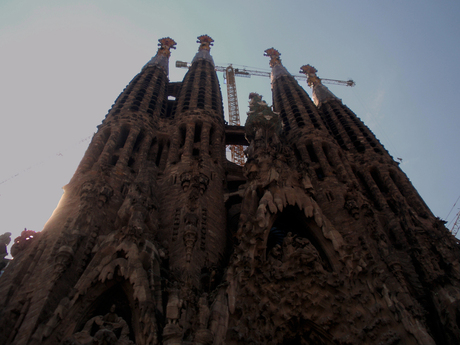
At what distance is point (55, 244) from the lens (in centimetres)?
1238

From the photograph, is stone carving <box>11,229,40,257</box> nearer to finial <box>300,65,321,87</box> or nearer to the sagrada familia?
the sagrada familia

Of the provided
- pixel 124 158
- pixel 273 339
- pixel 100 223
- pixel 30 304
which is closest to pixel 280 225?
pixel 273 339

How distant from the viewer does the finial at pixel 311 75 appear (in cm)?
3922

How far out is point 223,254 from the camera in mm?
14930

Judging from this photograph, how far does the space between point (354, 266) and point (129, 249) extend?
6674mm

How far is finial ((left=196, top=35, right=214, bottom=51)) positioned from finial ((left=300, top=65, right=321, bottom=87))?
9868 mm

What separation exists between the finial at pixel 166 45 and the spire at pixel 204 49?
2.49 metres

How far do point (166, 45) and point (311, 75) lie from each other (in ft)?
47.1

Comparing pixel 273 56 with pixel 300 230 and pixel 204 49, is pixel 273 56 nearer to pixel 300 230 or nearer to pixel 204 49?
pixel 204 49

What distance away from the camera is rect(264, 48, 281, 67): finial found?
4276 centimetres

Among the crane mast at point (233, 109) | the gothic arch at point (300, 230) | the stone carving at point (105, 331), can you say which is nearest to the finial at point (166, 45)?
the crane mast at point (233, 109)

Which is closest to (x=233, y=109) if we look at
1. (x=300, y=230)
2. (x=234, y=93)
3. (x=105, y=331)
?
(x=234, y=93)

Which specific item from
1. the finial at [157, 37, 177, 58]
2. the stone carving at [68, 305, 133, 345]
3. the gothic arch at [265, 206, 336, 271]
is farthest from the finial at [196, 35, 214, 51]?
the stone carving at [68, 305, 133, 345]

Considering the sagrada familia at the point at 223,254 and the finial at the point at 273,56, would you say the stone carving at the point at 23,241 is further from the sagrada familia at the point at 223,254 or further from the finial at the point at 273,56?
the finial at the point at 273,56
